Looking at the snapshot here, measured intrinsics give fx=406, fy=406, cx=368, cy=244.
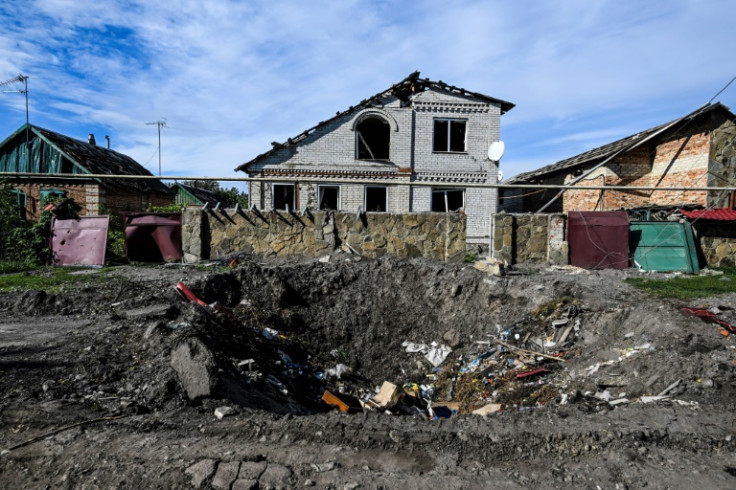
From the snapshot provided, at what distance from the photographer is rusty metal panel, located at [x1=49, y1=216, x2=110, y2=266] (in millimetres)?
10891

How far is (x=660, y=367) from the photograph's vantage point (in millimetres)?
4531

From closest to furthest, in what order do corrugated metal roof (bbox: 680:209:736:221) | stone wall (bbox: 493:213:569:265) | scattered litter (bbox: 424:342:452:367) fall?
scattered litter (bbox: 424:342:452:367), stone wall (bbox: 493:213:569:265), corrugated metal roof (bbox: 680:209:736:221)

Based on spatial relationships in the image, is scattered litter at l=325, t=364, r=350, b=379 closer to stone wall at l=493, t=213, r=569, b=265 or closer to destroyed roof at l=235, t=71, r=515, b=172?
stone wall at l=493, t=213, r=569, b=265

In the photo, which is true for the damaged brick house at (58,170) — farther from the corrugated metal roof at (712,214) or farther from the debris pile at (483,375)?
the corrugated metal roof at (712,214)

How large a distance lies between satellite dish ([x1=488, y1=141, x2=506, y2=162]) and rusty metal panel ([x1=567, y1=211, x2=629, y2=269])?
222 inches

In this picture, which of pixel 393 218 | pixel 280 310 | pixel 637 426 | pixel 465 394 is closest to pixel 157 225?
pixel 280 310

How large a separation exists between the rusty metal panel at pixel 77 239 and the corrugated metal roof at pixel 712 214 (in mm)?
16619

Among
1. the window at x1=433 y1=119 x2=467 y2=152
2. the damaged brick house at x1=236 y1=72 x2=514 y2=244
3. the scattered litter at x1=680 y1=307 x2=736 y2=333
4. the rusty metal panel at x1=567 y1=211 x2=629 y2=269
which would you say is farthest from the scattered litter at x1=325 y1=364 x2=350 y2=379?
the window at x1=433 y1=119 x2=467 y2=152

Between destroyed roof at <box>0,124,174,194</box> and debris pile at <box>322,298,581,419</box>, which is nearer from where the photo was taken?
debris pile at <box>322,298,581,419</box>

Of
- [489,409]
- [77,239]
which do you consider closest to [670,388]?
[489,409]

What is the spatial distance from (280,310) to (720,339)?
6.36 metres

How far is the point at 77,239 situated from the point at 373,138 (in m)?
11.4

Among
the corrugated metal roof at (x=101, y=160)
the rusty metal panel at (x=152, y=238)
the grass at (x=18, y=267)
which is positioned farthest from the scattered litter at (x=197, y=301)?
the corrugated metal roof at (x=101, y=160)

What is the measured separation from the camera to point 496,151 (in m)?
16.3
